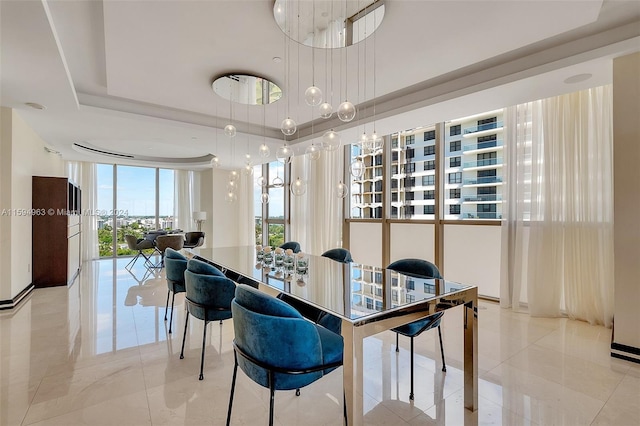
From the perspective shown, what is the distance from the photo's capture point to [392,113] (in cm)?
427

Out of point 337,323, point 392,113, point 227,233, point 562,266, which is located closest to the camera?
point 337,323

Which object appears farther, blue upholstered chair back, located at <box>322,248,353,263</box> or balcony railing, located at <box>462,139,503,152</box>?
balcony railing, located at <box>462,139,503,152</box>

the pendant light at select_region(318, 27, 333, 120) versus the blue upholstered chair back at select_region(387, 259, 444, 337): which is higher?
the pendant light at select_region(318, 27, 333, 120)

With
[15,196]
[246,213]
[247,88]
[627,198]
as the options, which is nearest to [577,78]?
[627,198]

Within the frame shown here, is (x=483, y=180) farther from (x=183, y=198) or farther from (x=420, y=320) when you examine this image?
(x=183, y=198)

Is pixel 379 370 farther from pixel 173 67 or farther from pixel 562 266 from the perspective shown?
pixel 173 67

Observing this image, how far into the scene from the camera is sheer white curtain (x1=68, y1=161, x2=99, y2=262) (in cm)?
831

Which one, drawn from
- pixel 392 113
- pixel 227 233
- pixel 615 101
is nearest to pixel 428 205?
pixel 392 113

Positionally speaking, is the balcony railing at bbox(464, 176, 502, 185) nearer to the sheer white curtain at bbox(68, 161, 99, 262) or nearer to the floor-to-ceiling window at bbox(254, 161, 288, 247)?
the floor-to-ceiling window at bbox(254, 161, 288, 247)

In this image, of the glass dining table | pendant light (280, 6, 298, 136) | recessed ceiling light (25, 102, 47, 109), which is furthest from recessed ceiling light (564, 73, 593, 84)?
recessed ceiling light (25, 102, 47, 109)

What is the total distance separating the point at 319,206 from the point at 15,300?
5.45 meters

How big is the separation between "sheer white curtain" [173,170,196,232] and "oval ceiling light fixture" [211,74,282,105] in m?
6.84

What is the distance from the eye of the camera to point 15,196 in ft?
13.9

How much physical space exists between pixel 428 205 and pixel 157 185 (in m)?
8.50
